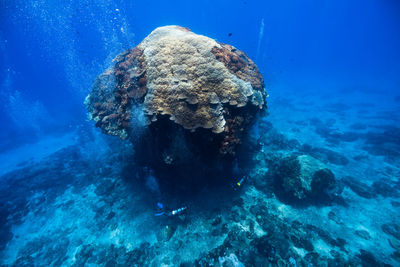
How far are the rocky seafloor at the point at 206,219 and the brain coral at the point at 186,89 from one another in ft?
9.77

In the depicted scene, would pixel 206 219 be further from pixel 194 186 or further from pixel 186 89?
pixel 186 89

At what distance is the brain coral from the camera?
5457mm

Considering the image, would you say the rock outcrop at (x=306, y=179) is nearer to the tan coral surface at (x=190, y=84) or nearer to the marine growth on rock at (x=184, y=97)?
the marine growth on rock at (x=184, y=97)

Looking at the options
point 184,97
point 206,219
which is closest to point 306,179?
point 206,219

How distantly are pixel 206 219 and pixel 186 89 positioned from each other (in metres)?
5.81

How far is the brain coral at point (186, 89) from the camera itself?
5457 mm

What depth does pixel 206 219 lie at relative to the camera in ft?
24.4

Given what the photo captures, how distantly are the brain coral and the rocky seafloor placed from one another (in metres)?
2.98

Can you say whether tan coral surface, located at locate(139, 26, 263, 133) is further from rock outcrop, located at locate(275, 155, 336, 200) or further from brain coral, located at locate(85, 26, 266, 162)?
rock outcrop, located at locate(275, 155, 336, 200)

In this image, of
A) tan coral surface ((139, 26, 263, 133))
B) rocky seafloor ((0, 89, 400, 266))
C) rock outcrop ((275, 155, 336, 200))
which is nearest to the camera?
tan coral surface ((139, 26, 263, 133))

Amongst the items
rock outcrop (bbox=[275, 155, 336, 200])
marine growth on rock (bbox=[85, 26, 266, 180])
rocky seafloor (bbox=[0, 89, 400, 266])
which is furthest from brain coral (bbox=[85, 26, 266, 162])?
rock outcrop (bbox=[275, 155, 336, 200])

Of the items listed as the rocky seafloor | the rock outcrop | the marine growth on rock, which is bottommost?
the rocky seafloor

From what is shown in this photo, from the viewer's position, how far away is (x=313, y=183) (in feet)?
26.2

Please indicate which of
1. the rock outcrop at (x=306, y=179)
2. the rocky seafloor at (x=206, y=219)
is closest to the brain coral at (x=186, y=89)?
the rocky seafloor at (x=206, y=219)
